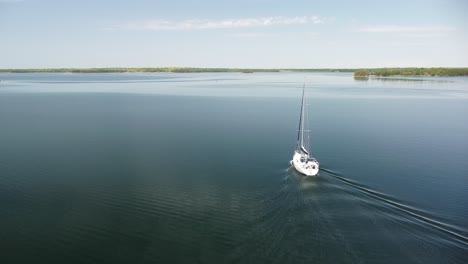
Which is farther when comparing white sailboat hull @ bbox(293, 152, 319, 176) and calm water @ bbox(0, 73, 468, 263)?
white sailboat hull @ bbox(293, 152, 319, 176)

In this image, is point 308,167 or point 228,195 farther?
point 308,167

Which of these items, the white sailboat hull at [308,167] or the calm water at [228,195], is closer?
the calm water at [228,195]

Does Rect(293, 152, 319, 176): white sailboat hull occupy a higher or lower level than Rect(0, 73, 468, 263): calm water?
higher

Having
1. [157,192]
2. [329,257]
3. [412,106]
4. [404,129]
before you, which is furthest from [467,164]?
[412,106]

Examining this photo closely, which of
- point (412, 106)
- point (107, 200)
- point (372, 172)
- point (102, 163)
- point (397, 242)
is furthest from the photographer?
point (412, 106)

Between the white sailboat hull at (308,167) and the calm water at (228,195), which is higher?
the white sailboat hull at (308,167)

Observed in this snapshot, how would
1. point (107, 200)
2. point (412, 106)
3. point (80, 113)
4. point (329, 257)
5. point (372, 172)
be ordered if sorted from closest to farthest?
point (329, 257), point (107, 200), point (372, 172), point (80, 113), point (412, 106)

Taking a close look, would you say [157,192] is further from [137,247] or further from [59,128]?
[59,128]

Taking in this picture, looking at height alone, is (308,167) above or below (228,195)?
above
